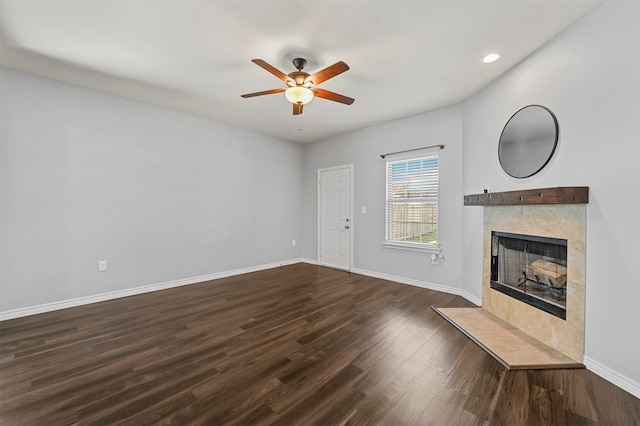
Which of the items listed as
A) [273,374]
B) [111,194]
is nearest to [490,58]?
[273,374]

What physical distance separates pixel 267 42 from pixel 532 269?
3355 mm

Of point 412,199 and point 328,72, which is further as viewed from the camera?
point 412,199

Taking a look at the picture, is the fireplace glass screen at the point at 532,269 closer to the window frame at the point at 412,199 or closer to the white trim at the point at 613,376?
the white trim at the point at 613,376

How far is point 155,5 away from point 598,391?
4.19 m

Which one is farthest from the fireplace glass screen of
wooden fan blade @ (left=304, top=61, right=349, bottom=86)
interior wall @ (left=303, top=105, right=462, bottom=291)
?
wooden fan blade @ (left=304, top=61, right=349, bottom=86)

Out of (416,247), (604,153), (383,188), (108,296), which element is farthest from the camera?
(383,188)

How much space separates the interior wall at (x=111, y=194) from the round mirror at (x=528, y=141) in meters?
4.07

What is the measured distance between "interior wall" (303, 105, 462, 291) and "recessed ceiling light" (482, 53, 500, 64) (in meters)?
1.10

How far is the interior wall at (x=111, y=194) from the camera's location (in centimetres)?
291

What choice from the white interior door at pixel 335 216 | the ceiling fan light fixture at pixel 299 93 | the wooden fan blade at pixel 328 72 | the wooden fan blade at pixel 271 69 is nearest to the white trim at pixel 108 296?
the white interior door at pixel 335 216

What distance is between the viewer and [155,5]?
6.42 feet

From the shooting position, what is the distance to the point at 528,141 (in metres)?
2.60

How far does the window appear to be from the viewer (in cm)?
406

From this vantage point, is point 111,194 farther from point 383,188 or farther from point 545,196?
point 545,196
